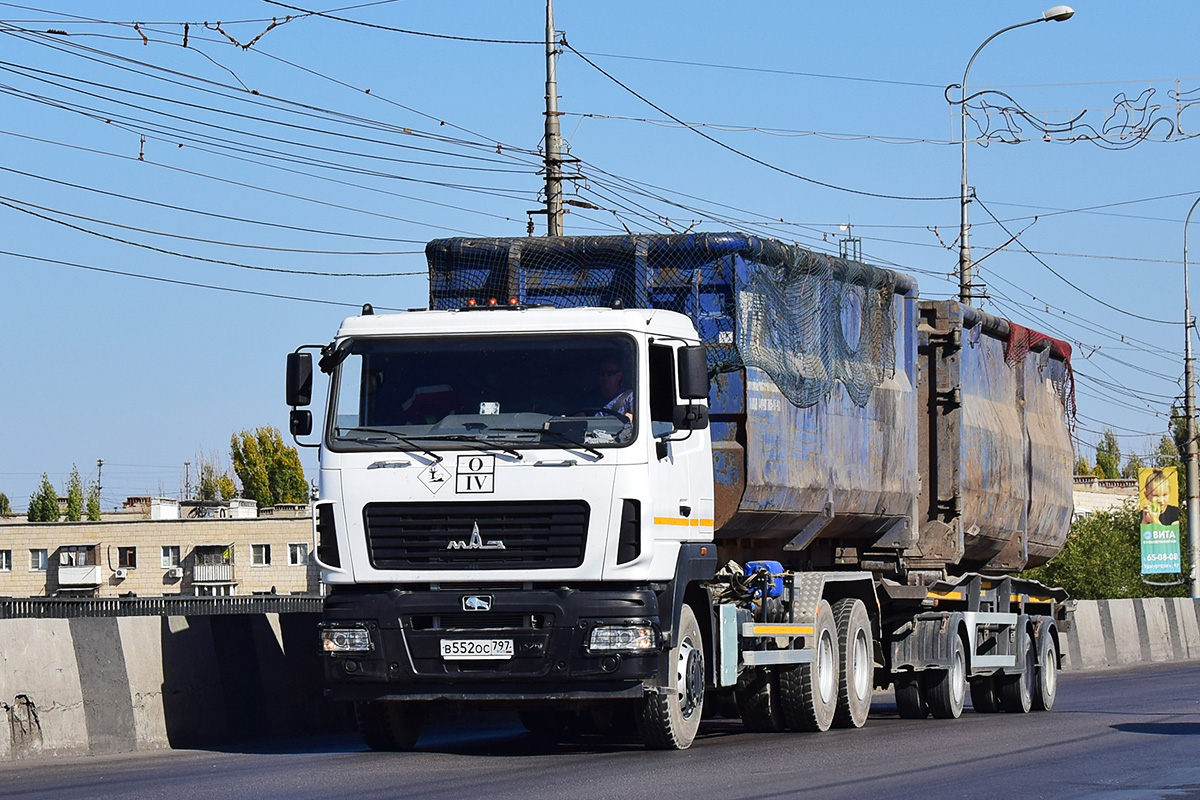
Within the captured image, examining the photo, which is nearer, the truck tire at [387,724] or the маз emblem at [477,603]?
the маз emblem at [477,603]

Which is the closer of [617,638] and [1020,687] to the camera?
[617,638]

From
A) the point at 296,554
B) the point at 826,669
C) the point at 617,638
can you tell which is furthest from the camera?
the point at 296,554

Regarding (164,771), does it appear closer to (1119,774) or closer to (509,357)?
(509,357)

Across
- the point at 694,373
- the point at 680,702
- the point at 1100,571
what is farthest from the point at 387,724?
the point at 1100,571

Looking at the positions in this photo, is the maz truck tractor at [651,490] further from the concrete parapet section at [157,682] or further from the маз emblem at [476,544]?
the concrete parapet section at [157,682]

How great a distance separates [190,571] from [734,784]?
89.1 m

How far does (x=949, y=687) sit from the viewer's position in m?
18.3

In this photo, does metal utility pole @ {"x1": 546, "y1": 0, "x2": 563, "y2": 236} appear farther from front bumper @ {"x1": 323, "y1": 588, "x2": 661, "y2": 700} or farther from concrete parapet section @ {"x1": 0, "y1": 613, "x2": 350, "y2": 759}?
front bumper @ {"x1": 323, "y1": 588, "x2": 661, "y2": 700}

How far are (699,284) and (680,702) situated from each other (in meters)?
3.33

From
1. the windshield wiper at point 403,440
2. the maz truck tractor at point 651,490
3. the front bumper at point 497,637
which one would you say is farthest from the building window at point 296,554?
the front bumper at point 497,637

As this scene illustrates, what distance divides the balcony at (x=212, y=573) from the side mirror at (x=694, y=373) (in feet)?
280

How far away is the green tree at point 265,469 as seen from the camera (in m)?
131

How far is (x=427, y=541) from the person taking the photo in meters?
12.6

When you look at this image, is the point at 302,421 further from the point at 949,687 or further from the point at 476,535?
the point at 949,687
